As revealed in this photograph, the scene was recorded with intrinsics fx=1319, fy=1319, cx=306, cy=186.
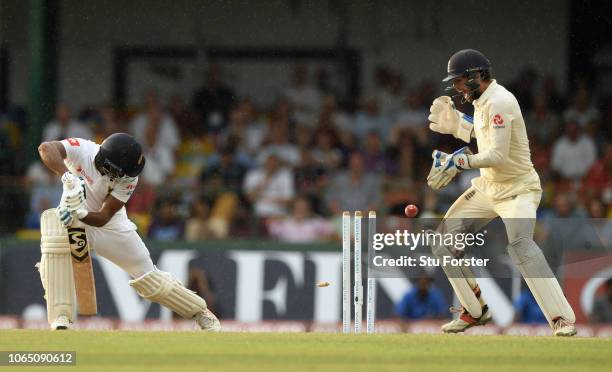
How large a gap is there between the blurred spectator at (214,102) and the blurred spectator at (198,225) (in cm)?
249

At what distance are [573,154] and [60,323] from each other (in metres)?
8.16

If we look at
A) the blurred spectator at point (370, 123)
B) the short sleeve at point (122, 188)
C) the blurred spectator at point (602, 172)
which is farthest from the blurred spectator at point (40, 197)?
the blurred spectator at point (602, 172)

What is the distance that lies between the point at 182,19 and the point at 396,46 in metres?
3.00

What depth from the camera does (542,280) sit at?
943 cm

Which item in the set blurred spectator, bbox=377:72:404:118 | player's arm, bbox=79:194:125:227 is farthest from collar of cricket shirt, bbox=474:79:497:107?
blurred spectator, bbox=377:72:404:118

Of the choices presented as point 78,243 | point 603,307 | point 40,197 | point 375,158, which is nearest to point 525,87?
point 375,158

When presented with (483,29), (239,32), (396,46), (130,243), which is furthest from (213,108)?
(130,243)

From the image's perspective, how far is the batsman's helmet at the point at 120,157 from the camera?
933 centimetres

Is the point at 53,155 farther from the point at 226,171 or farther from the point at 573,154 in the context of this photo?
the point at 573,154

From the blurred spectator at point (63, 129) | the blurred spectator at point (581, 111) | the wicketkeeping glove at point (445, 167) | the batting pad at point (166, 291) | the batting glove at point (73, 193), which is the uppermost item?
the blurred spectator at point (581, 111)

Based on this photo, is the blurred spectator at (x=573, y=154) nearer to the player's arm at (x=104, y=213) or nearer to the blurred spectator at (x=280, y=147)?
the blurred spectator at (x=280, y=147)

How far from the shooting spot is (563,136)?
52.7ft

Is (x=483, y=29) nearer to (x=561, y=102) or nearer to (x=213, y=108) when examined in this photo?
(x=561, y=102)

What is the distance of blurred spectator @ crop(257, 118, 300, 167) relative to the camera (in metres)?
15.6
